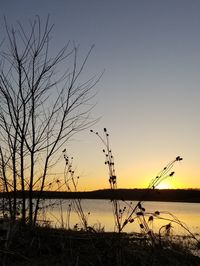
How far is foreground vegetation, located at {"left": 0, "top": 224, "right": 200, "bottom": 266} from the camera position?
4809 mm

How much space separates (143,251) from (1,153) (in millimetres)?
4557

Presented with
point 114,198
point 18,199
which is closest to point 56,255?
point 114,198

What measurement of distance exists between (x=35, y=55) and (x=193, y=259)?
5.49 meters

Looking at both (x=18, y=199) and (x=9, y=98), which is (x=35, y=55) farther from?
(x=18, y=199)

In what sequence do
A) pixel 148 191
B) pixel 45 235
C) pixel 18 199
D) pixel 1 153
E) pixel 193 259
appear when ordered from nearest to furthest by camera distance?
1. pixel 148 191
2. pixel 193 259
3. pixel 45 235
4. pixel 1 153
5. pixel 18 199

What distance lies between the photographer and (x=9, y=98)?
30.6ft

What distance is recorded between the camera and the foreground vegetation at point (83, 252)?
4809 millimetres

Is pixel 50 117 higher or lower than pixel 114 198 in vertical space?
higher

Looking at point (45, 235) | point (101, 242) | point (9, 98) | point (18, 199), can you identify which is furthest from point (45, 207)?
point (101, 242)

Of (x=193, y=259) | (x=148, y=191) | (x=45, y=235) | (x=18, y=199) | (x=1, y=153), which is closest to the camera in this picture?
(x=148, y=191)

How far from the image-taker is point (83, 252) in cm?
545

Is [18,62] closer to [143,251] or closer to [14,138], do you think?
[14,138]

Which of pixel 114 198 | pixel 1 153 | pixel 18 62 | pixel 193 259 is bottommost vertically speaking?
pixel 193 259

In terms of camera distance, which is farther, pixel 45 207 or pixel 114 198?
pixel 45 207
